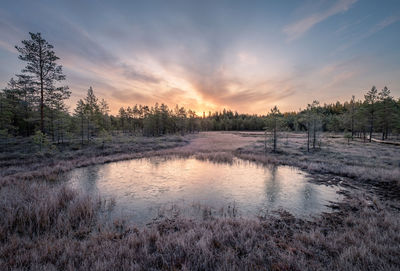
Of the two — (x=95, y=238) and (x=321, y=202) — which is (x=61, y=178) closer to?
(x=95, y=238)

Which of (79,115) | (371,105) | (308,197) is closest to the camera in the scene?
(308,197)

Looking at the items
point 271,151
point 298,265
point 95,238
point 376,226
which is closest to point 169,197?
point 95,238

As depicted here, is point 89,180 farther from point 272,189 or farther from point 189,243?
point 272,189

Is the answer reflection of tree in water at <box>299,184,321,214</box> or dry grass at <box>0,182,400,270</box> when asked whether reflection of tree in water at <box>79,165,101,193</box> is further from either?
reflection of tree in water at <box>299,184,321,214</box>

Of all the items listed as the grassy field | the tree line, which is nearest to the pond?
the grassy field

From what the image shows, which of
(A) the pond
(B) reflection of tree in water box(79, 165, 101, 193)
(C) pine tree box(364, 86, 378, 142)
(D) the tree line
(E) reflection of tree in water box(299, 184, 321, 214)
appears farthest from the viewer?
(C) pine tree box(364, 86, 378, 142)

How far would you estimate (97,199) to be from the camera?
8.21 metres

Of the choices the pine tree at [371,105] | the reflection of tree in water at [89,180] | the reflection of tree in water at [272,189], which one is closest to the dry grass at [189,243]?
the reflection of tree in water at [272,189]

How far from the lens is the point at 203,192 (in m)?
10.2

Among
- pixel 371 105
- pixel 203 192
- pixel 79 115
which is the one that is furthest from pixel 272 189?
pixel 371 105

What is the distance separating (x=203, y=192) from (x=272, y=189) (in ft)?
16.9

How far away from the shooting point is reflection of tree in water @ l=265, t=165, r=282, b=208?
892cm

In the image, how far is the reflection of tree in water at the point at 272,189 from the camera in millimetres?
8921

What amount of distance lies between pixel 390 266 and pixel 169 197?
350 inches
